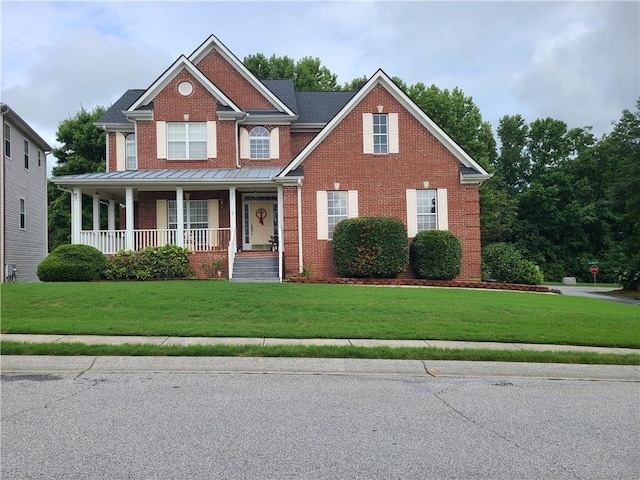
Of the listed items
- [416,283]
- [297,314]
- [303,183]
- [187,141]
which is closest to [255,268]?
[303,183]

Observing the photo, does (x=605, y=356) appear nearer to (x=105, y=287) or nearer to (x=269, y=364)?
(x=269, y=364)

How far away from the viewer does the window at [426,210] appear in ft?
64.8

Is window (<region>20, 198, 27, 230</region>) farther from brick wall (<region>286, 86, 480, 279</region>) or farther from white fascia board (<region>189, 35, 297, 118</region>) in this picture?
brick wall (<region>286, 86, 480, 279</region>)

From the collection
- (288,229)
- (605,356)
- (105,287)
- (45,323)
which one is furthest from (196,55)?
(605,356)

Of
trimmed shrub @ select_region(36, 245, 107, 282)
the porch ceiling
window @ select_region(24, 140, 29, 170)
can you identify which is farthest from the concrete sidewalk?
window @ select_region(24, 140, 29, 170)

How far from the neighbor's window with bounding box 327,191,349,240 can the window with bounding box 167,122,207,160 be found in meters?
6.30

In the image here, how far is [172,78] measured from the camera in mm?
21797

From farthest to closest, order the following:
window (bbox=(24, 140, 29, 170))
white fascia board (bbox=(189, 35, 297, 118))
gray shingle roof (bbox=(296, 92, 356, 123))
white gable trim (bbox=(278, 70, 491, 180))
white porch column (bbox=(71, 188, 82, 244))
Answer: window (bbox=(24, 140, 29, 170)) → gray shingle roof (bbox=(296, 92, 356, 123)) → white fascia board (bbox=(189, 35, 297, 118)) → white gable trim (bbox=(278, 70, 491, 180)) → white porch column (bbox=(71, 188, 82, 244))

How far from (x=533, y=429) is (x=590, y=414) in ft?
3.57

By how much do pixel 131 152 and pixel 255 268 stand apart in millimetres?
9001

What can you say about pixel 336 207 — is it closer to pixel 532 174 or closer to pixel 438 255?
pixel 438 255

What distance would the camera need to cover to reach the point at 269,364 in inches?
307

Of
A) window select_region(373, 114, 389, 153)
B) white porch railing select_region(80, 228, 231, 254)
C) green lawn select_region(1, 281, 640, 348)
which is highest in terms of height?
window select_region(373, 114, 389, 153)

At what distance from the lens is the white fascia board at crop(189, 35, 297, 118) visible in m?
23.2
